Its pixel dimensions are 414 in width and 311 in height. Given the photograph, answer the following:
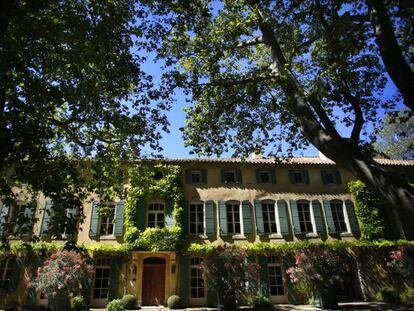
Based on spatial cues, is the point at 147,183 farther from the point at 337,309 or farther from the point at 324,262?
the point at 337,309

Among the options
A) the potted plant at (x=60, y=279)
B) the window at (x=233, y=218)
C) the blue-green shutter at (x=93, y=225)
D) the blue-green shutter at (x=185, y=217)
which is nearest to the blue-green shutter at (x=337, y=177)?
the window at (x=233, y=218)

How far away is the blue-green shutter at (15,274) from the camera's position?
16.1 metres

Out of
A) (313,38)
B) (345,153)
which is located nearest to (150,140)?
(313,38)

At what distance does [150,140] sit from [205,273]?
6470mm

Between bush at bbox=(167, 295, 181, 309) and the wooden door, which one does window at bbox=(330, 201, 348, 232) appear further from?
the wooden door

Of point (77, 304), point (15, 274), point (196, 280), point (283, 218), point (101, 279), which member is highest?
point (283, 218)

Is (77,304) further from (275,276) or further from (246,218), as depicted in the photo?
(275,276)

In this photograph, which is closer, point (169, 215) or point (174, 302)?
point (174, 302)

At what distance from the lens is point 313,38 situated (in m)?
9.44

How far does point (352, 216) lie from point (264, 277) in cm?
651

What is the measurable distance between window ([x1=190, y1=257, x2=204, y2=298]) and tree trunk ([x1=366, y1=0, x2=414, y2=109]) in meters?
13.8

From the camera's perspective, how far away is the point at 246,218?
1848 centimetres

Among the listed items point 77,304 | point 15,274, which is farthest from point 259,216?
point 15,274

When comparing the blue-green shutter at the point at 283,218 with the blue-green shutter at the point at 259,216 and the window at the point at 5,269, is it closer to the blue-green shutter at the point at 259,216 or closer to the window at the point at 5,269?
the blue-green shutter at the point at 259,216
